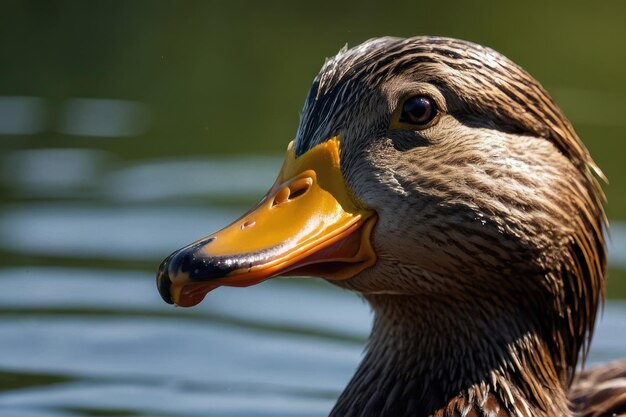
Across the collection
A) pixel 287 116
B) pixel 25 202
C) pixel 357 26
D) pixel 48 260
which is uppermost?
pixel 357 26

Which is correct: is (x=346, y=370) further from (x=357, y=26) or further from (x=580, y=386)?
(x=357, y=26)

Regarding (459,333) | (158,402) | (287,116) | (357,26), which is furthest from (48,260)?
(357,26)

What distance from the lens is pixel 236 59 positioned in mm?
13172

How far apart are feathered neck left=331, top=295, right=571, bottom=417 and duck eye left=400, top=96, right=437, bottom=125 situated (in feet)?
2.15

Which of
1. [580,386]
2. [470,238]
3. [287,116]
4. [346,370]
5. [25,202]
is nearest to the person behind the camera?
[470,238]

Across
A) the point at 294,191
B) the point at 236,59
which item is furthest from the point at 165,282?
the point at 236,59

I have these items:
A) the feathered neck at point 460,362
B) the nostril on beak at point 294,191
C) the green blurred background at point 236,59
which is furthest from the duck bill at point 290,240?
the green blurred background at point 236,59

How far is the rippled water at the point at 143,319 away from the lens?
25.0 feet

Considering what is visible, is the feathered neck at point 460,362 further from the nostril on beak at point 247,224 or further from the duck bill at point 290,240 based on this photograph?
the nostril on beak at point 247,224

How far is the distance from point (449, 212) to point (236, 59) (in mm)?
7958

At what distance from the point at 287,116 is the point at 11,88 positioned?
218cm

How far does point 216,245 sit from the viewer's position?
5059 millimetres

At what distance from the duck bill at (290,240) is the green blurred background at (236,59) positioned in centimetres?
482

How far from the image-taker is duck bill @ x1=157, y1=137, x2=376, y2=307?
16.3 ft
